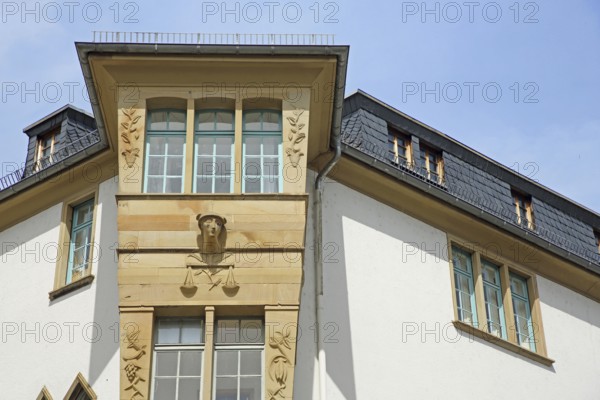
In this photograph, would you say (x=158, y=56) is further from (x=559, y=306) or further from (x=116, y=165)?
(x=559, y=306)

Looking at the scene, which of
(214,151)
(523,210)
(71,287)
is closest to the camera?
(214,151)

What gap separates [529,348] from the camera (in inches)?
1092

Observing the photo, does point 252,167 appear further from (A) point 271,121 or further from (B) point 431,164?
(B) point 431,164

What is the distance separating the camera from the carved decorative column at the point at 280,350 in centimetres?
2144

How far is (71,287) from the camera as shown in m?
24.6

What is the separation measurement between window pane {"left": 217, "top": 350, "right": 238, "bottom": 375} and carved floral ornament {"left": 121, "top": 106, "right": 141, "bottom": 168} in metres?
3.66

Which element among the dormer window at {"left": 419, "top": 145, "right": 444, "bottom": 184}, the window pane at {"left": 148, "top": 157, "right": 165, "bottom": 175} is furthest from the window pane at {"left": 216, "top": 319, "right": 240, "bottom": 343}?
the dormer window at {"left": 419, "top": 145, "right": 444, "bottom": 184}

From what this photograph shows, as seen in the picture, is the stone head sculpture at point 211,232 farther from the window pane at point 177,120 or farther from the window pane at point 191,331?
the window pane at point 177,120

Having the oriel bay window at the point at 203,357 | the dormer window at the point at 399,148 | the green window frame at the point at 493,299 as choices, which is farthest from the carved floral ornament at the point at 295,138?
the green window frame at the point at 493,299

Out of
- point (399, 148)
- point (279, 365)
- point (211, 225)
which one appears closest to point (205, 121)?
point (211, 225)

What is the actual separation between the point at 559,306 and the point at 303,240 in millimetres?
9123

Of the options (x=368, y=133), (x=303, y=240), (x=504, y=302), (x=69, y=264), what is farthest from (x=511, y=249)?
(x=69, y=264)

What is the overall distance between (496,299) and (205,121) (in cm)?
791

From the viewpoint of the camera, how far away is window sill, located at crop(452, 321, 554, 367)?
84.6ft
